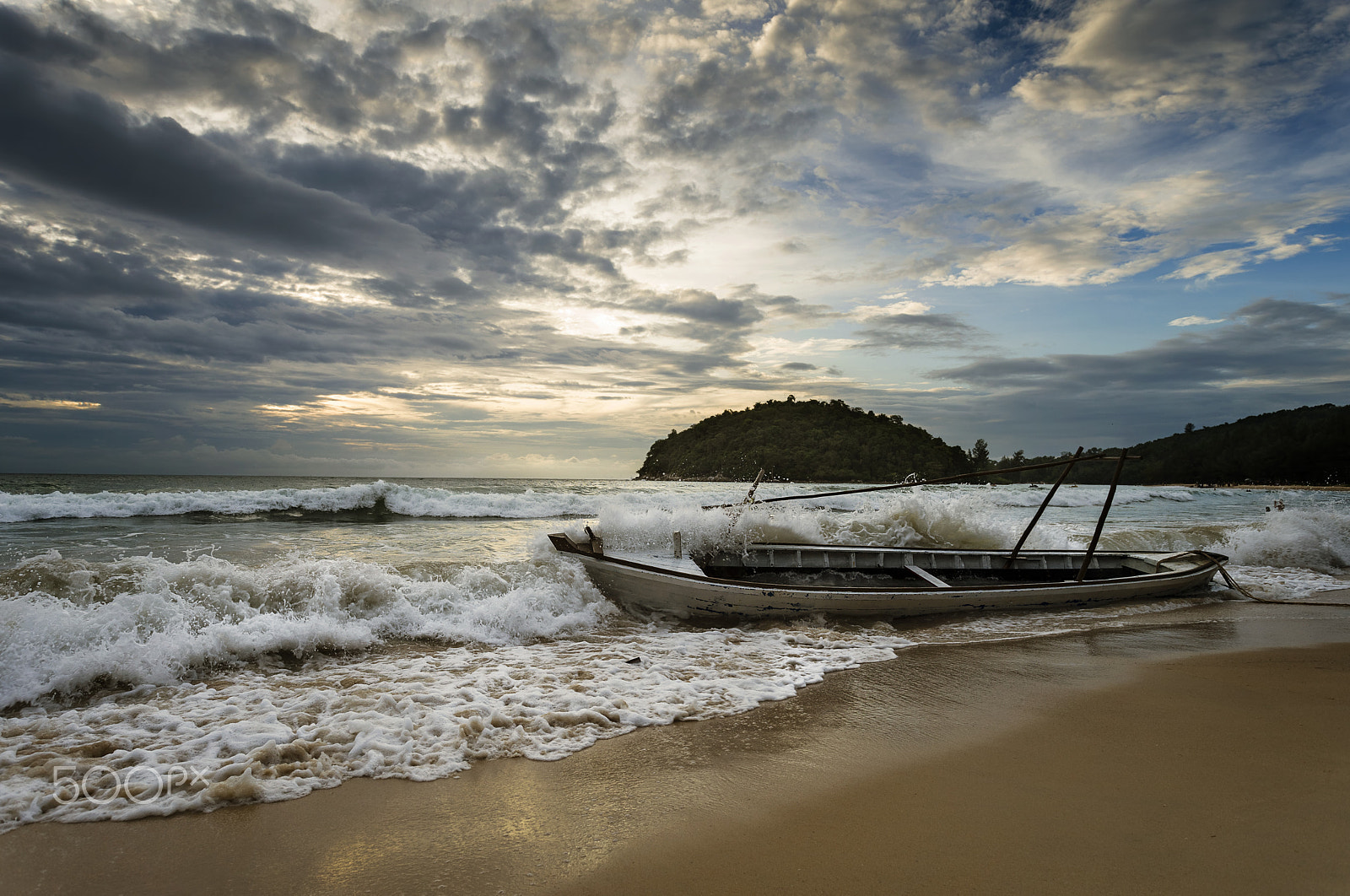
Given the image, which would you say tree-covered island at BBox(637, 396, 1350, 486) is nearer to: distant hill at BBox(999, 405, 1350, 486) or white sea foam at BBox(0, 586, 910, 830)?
distant hill at BBox(999, 405, 1350, 486)

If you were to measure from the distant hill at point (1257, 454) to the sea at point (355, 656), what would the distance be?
192 ft

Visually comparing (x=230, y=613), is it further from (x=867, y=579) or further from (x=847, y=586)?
(x=867, y=579)

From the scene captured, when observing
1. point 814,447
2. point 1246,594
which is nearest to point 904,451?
point 814,447

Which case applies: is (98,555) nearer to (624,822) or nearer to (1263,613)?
(624,822)

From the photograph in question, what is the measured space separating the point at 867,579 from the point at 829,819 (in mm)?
7331

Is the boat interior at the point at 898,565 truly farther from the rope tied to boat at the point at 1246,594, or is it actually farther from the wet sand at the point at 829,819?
the wet sand at the point at 829,819

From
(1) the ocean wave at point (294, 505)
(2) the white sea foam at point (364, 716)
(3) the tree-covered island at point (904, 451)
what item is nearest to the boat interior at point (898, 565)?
(2) the white sea foam at point (364, 716)

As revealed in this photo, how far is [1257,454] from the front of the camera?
227 ft

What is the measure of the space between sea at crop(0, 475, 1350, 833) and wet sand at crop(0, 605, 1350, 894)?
36 cm

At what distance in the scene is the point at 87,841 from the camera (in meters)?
2.85

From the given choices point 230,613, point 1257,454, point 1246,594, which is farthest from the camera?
point 1257,454

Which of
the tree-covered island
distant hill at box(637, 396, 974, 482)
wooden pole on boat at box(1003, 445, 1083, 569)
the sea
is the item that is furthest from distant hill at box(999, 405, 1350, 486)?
the sea

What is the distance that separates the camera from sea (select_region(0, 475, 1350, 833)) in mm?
3639

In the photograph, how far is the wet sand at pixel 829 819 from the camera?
2.53 meters
